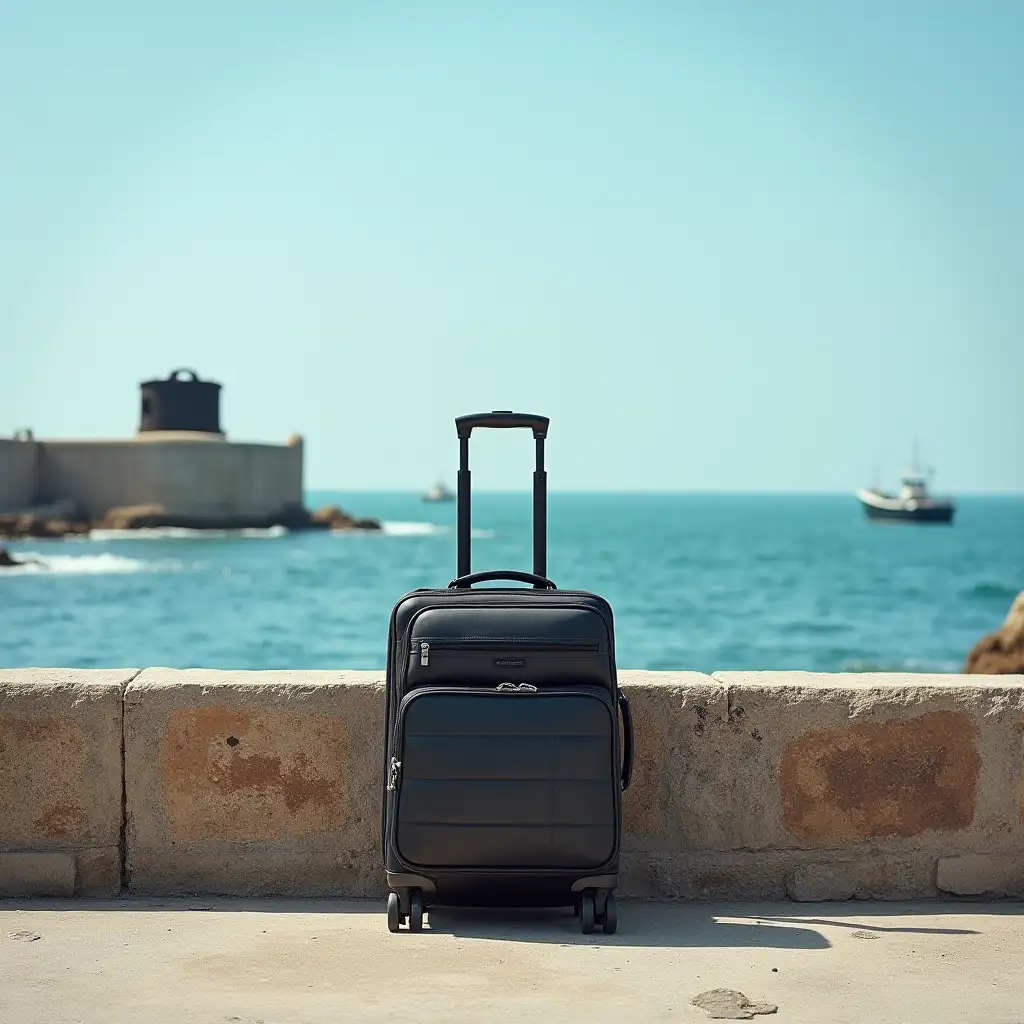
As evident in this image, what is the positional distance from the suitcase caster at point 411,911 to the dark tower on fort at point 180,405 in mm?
62544

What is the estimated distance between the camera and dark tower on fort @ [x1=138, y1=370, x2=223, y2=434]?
64312mm

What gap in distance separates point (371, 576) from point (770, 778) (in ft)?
180

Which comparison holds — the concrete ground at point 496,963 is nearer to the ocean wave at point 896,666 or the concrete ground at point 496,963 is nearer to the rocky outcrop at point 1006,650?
the rocky outcrop at point 1006,650

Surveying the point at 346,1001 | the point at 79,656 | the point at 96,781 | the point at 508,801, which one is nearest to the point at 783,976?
the point at 508,801

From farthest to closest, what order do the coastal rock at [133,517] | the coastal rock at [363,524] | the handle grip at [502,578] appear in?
the coastal rock at [363,524] < the coastal rock at [133,517] < the handle grip at [502,578]

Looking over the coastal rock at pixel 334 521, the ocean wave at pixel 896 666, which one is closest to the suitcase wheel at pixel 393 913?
the ocean wave at pixel 896 666

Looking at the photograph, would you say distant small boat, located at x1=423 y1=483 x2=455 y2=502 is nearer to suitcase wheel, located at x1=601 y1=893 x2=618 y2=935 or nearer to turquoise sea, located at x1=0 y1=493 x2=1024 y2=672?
turquoise sea, located at x1=0 y1=493 x2=1024 y2=672

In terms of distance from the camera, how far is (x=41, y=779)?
4.14 meters

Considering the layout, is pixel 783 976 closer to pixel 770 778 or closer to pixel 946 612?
pixel 770 778

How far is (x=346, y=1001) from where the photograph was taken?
10.3 ft

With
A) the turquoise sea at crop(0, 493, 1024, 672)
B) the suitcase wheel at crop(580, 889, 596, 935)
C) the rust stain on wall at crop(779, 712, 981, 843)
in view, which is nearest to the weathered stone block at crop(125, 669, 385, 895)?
the suitcase wheel at crop(580, 889, 596, 935)

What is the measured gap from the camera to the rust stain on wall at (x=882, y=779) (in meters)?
4.14

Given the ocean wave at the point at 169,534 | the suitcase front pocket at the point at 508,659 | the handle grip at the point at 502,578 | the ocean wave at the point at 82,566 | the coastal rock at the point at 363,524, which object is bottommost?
the ocean wave at the point at 82,566

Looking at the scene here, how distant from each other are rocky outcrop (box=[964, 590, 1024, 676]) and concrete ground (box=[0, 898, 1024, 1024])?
51.9ft
